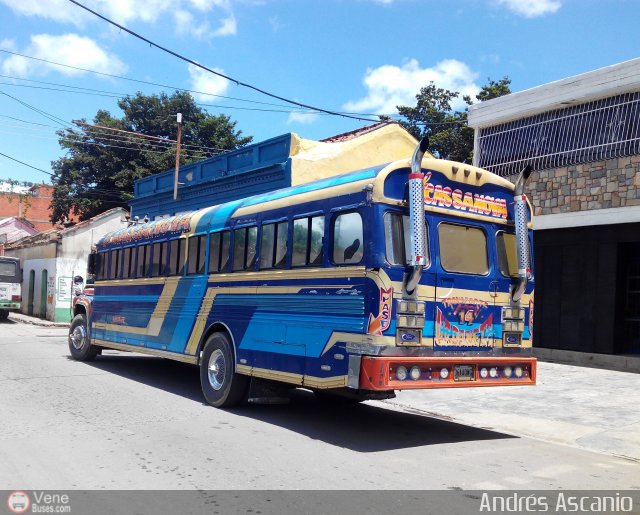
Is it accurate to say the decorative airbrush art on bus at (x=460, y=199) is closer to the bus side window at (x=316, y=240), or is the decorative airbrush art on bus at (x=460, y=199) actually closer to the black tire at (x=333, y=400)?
the bus side window at (x=316, y=240)

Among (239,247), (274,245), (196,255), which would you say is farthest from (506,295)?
(196,255)

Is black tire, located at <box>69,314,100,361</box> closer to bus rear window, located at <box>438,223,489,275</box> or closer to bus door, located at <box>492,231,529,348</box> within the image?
bus rear window, located at <box>438,223,489,275</box>

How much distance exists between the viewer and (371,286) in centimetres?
673

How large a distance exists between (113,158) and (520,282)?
34.6m

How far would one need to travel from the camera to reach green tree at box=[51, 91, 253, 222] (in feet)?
126

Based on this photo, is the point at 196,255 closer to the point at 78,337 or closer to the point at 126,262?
the point at 126,262

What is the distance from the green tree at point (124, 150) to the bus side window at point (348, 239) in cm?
3215

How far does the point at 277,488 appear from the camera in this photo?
5340 mm

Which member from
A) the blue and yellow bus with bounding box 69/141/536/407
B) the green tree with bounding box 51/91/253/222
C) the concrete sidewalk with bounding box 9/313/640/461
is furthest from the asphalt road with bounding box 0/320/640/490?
the green tree with bounding box 51/91/253/222

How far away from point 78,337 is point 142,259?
12.1ft

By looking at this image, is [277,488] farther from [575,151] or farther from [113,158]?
[113,158]

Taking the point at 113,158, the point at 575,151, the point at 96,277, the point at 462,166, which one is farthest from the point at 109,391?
the point at 113,158

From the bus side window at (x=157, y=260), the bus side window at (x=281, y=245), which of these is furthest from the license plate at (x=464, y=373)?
the bus side window at (x=157, y=260)

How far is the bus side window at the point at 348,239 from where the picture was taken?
700cm
